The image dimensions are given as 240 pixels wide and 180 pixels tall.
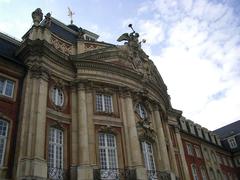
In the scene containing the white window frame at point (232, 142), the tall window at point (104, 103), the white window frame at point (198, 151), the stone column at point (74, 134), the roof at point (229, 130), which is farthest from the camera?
the roof at point (229, 130)

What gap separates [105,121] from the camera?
69.9ft

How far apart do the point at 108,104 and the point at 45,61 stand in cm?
570

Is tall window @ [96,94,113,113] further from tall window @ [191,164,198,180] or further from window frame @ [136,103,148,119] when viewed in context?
tall window @ [191,164,198,180]

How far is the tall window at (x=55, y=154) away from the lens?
17228mm

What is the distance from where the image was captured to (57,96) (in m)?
20.8

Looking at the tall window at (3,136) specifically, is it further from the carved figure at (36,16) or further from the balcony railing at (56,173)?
the carved figure at (36,16)

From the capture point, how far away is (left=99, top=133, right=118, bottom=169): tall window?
1975cm

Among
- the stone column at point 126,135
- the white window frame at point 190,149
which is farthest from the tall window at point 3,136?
the white window frame at point 190,149

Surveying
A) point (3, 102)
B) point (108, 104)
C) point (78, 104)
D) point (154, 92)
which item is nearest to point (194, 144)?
point (154, 92)

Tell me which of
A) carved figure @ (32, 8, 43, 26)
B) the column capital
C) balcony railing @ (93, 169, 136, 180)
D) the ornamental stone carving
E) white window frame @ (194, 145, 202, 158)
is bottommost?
balcony railing @ (93, 169, 136, 180)

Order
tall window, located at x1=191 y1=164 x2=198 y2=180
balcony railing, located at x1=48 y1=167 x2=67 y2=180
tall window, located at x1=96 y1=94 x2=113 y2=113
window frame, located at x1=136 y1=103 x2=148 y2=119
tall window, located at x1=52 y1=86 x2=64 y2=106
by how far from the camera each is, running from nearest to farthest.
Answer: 1. balcony railing, located at x1=48 y1=167 x2=67 y2=180
2. tall window, located at x1=52 y1=86 x2=64 y2=106
3. tall window, located at x1=96 y1=94 x2=113 y2=113
4. window frame, located at x1=136 y1=103 x2=148 y2=119
5. tall window, located at x1=191 y1=164 x2=198 y2=180

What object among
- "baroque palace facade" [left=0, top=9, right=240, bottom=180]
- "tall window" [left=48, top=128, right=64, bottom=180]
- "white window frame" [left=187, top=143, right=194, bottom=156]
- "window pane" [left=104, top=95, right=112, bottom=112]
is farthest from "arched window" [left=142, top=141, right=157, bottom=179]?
"white window frame" [left=187, top=143, right=194, bottom=156]

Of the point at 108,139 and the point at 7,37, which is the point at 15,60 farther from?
the point at 108,139

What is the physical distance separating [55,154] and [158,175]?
7.83 m
